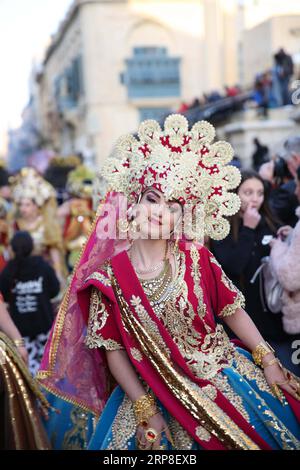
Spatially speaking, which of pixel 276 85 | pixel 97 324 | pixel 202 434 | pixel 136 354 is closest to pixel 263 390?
pixel 202 434

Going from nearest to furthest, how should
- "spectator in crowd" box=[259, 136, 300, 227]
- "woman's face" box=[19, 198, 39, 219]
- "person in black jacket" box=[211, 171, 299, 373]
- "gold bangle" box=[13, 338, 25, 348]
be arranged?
1. "gold bangle" box=[13, 338, 25, 348]
2. "person in black jacket" box=[211, 171, 299, 373]
3. "spectator in crowd" box=[259, 136, 300, 227]
4. "woman's face" box=[19, 198, 39, 219]

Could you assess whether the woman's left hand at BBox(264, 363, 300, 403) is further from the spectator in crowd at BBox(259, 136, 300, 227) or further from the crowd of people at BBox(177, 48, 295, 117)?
the crowd of people at BBox(177, 48, 295, 117)

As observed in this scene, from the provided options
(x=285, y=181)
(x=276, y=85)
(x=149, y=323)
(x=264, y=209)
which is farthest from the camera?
(x=276, y=85)

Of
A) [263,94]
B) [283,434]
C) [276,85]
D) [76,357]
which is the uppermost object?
[276,85]

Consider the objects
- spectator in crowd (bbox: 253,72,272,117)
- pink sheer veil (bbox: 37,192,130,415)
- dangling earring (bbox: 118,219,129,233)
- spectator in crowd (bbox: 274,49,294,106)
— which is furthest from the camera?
spectator in crowd (bbox: 253,72,272,117)

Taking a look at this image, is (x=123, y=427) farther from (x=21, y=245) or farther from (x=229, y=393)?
(x=21, y=245)

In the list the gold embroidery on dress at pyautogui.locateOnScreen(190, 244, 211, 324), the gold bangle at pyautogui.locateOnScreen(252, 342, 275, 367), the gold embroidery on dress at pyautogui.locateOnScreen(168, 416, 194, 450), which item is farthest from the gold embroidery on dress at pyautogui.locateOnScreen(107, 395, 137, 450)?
the gold bangle at pyautogui.locateOnScreen(252, 342, 275, 367)

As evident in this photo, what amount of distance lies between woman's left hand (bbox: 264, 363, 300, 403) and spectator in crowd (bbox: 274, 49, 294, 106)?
1161 cm

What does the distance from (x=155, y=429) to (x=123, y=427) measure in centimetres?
15

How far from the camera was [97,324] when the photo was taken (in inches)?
111

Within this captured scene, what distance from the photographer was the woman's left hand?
9.41 feet

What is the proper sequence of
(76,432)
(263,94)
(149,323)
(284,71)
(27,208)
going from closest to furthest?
(149,323) < (76,432) < (27,208) < (284,71) < (263,94)

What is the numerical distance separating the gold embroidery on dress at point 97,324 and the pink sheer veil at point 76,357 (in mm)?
266

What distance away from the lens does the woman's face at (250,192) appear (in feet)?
13.7
